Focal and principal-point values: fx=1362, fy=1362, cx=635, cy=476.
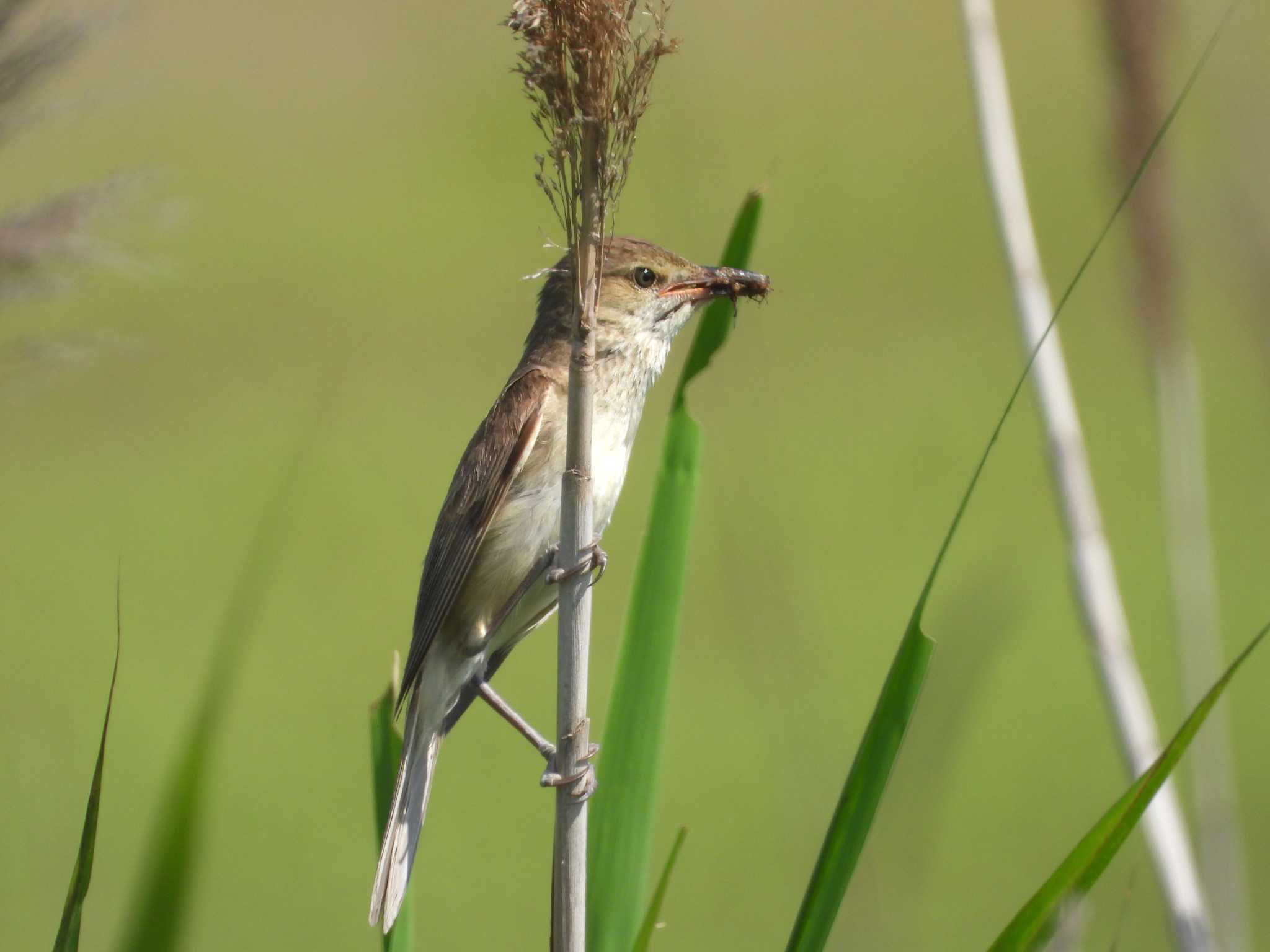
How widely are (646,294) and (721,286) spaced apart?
0.13 meters

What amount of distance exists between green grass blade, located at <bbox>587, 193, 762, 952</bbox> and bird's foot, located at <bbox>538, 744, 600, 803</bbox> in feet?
0.06

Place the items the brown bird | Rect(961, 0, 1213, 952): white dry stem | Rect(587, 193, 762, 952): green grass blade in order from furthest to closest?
the brown bird < Rect(961, 0, 1213, 952): white dry stem < Rect(587, 193, 762, 952): green grass blade

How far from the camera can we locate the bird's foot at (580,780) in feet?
4.33

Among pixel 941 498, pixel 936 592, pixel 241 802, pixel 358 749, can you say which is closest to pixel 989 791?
pixel 936 592

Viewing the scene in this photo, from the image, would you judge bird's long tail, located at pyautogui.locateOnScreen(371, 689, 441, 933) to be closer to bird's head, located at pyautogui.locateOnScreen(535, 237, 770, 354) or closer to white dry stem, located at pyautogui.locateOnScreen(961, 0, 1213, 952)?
bird's head, located at pyautogui.locateOnScreen(535, 237, 770, 354)

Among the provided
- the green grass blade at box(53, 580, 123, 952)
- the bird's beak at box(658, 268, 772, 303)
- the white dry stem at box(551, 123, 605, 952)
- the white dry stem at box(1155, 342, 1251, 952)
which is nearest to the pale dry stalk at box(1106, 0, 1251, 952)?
the white dry stem at box(1155, 342, 1251, 952)

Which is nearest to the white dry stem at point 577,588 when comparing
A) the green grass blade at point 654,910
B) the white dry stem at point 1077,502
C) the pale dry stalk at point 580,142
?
the pale dry stalk at point 580,142

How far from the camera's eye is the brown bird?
1.90 metres

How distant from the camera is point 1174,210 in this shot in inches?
56.2

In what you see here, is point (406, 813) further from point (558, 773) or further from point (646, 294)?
point (646, 294)

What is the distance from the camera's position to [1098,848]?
40.8 inches

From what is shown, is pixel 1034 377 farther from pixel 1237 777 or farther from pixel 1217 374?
pixel 1217 374

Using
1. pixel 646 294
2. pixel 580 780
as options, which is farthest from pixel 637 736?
pixel 646 294

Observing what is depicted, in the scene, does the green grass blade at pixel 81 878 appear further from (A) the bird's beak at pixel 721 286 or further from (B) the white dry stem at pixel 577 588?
(A) the bird's beak at pixel 721 286
